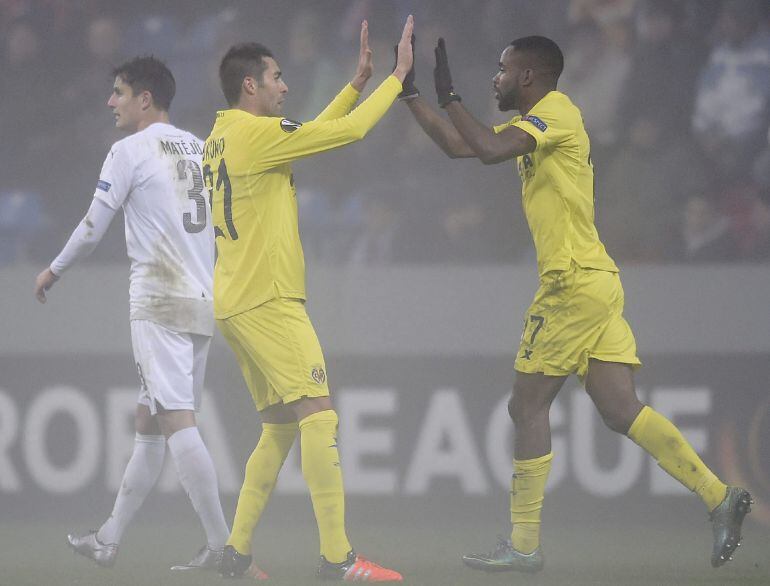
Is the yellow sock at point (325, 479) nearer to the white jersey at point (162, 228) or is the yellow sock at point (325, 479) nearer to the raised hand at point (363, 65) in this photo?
the white jersey at point (162, 228)

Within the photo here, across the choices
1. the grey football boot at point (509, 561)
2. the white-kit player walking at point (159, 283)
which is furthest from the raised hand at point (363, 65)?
the grey football boot at point (509, 561)

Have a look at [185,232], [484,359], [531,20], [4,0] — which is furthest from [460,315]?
[4,0]

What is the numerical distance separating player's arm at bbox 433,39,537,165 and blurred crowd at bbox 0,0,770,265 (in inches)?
85.8

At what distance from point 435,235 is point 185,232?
1956mm

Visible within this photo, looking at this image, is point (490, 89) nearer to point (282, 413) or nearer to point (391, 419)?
point (391, 419)

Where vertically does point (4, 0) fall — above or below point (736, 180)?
above

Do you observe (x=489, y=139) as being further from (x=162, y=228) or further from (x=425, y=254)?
(x=425, y=254)

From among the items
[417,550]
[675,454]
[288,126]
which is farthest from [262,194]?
[417,550]

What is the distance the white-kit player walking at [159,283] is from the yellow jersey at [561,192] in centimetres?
124

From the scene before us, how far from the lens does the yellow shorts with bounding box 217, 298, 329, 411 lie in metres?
4.61

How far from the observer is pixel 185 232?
5.27m

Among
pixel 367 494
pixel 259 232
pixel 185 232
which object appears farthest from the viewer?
pixel 367 494

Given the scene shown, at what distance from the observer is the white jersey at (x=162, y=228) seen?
5211mm

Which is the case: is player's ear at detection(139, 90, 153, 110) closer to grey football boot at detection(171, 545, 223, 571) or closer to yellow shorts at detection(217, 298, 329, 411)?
yellow shorts at detection(217, 298, 329, 411)
